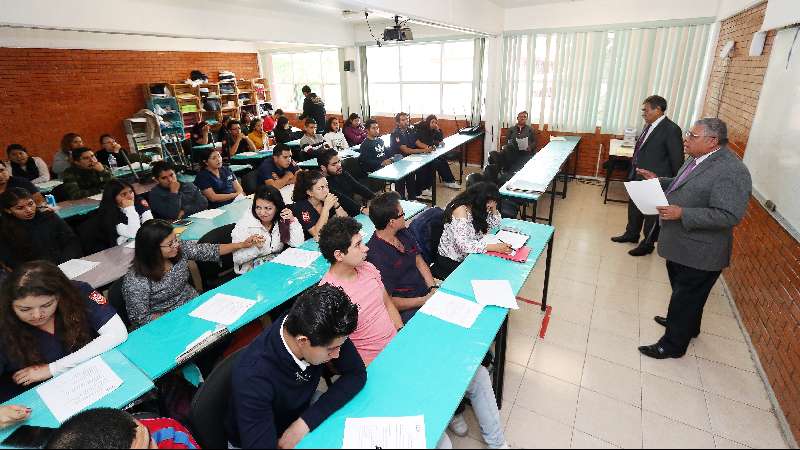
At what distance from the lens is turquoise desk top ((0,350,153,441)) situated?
5.14ft

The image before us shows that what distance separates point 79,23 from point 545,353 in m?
5.73

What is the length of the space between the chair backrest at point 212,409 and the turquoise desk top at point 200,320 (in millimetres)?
576

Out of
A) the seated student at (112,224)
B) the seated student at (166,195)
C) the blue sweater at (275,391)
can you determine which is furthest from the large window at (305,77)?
the blue sweater at (275,391)

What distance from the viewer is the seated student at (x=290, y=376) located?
4.46 feet

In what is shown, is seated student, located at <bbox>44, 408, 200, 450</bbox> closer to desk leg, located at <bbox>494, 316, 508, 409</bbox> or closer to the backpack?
desk leg, located at <bbox>494, 316, 508, 409</bbox>

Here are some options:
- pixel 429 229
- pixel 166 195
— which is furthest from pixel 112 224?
pixel 429 229

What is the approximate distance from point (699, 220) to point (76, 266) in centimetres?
413

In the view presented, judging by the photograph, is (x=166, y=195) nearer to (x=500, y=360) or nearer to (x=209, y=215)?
(x=209, y=215)

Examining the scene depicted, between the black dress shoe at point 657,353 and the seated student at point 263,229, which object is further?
the seated student at point 263,229

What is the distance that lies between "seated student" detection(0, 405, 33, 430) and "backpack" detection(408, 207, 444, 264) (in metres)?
2.23

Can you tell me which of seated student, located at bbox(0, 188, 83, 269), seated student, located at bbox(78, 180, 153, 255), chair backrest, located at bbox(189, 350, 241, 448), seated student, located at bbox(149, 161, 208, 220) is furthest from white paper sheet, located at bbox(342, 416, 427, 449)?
seated student, located at bbox(149, 161, 208, 220)

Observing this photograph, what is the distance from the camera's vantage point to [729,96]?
4.28 meters

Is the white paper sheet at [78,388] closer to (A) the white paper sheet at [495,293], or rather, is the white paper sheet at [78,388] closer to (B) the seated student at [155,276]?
(B) the seated student at [155,276]

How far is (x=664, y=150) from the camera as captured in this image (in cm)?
404
